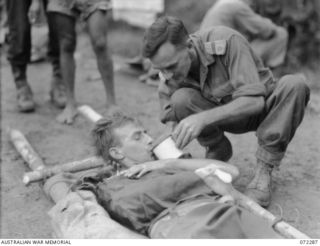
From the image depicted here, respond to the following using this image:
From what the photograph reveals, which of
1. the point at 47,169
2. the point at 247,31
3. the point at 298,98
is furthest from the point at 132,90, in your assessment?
the point at 298,98

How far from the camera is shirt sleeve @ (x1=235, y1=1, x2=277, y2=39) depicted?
5531 mm

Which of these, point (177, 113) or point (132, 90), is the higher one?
point (177, 113)

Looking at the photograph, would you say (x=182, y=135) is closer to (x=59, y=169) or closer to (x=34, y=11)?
(x=59, y=169)

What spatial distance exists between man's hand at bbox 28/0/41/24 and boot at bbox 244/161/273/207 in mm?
2480

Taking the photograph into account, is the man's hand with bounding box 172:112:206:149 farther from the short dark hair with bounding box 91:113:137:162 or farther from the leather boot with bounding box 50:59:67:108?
the leather boot with bounding box 50:59:67:108

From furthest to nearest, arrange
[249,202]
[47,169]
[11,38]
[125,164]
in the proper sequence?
1. [11,38]
2. [47,169]
3. [125,164]
4. [249,202]

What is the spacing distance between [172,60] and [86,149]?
5.60 feet

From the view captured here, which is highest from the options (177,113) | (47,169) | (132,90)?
(177,113)

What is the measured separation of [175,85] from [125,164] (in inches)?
22.6

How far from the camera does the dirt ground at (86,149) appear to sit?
3430 mm

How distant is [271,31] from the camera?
19.1 ft

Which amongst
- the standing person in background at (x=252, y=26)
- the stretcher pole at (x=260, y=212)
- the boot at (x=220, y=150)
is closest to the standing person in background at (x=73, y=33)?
the standing person in background at (x=252, y=26)

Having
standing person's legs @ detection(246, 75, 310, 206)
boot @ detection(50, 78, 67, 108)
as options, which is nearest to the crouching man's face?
standing person's legs @ detection(246, 75, 310, 206)

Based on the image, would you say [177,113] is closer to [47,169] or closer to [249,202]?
[249,202]
